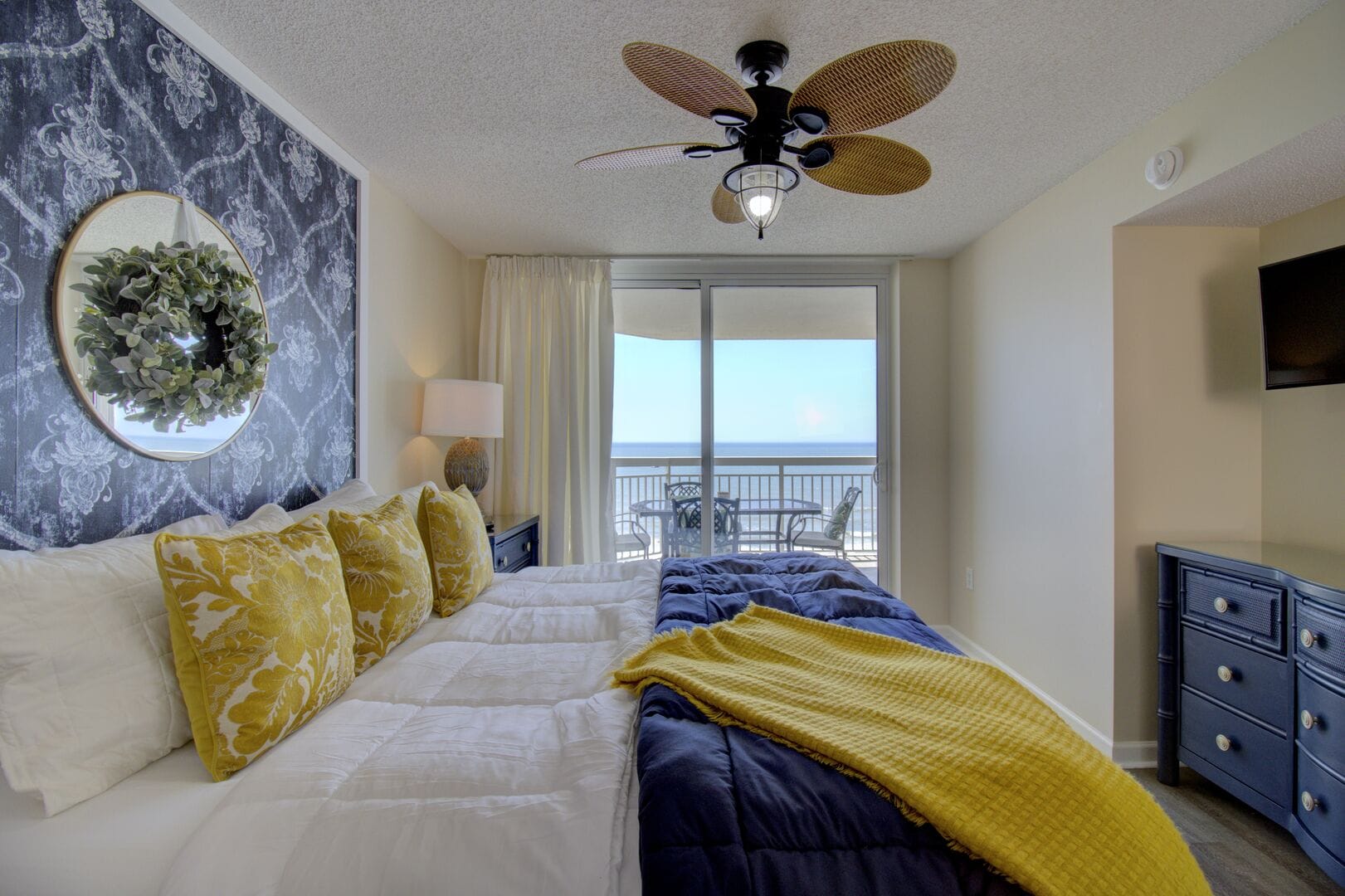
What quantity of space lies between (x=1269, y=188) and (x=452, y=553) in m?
3.01

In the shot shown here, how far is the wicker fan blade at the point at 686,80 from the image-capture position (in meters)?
1.30

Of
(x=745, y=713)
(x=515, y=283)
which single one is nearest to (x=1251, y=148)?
(x=745, y=713)

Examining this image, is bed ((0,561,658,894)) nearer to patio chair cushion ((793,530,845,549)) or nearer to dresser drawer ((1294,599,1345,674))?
dresser drawer ((1294,599,1345,674))

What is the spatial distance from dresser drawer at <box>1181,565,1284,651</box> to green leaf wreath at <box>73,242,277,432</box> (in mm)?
3219

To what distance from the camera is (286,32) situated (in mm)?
1747

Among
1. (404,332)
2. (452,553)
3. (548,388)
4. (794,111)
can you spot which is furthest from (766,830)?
(548,388)

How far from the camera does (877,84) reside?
138cm

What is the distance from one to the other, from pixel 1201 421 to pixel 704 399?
2501 mm

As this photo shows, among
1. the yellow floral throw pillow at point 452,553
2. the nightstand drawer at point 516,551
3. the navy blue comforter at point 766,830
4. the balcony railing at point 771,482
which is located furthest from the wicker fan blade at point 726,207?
the balcony railing at point 771,482

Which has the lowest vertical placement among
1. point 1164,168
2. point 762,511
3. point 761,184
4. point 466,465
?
point 762,511

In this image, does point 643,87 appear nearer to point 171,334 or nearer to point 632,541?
point 171,334

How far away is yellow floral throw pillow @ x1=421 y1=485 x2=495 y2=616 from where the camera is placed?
6.45 ft

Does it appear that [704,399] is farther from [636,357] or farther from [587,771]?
[587,771]

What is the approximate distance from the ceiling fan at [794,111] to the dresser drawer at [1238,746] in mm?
2076
